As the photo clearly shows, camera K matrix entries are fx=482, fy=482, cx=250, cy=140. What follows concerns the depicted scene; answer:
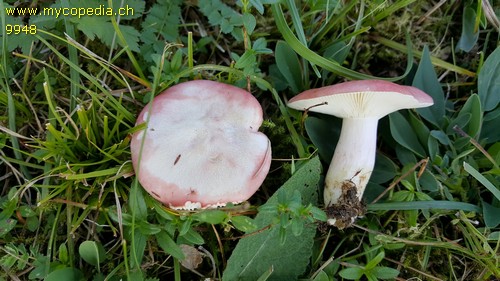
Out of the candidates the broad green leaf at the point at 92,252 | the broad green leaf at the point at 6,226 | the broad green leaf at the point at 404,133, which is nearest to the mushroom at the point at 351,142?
the broad green leaf at the point at 404,133

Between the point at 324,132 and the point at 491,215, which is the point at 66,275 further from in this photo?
the point at 491,215

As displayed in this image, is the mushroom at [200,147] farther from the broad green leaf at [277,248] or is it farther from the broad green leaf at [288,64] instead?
the broad green leaf at [288,64]

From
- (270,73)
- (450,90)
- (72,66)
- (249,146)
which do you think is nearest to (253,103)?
(249,146)

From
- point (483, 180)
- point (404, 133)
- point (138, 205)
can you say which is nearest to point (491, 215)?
point (483, 180)

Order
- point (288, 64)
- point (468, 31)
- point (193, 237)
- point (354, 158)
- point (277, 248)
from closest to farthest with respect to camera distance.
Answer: point (193, 237), point (277, 248), point (354, 158), point (288, 64), point (468, 31)

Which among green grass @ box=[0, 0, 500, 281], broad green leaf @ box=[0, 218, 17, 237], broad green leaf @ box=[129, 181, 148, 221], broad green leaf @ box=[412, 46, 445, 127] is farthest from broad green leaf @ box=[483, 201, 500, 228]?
broad green leaf @ box=[0, 218, 17, 237]

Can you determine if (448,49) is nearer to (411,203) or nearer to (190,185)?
(411,203)
